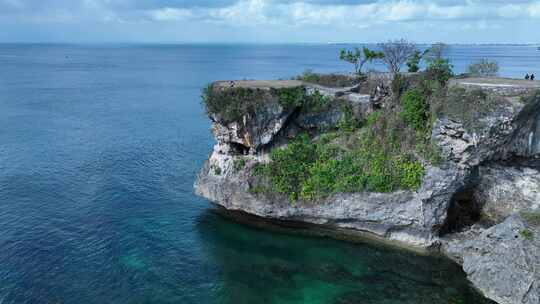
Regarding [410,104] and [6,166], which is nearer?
[410,104]

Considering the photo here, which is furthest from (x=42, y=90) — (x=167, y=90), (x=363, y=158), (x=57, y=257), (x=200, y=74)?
(x=363, y=158)

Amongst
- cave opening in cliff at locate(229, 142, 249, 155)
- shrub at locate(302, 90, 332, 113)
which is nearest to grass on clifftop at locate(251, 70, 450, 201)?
shrub at locate(302, 90, 332, 113)

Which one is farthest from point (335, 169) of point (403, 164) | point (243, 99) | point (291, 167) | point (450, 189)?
point (243, 99)

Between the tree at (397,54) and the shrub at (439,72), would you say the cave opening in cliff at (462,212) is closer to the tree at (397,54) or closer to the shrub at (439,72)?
the shrub at (439,72)

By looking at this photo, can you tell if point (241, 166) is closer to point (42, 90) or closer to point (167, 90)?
point (167, 90)

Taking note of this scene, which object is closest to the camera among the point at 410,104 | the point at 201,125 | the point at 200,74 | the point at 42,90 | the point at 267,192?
the point at 410,104

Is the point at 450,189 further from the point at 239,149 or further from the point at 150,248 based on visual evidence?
the point at 150,248
